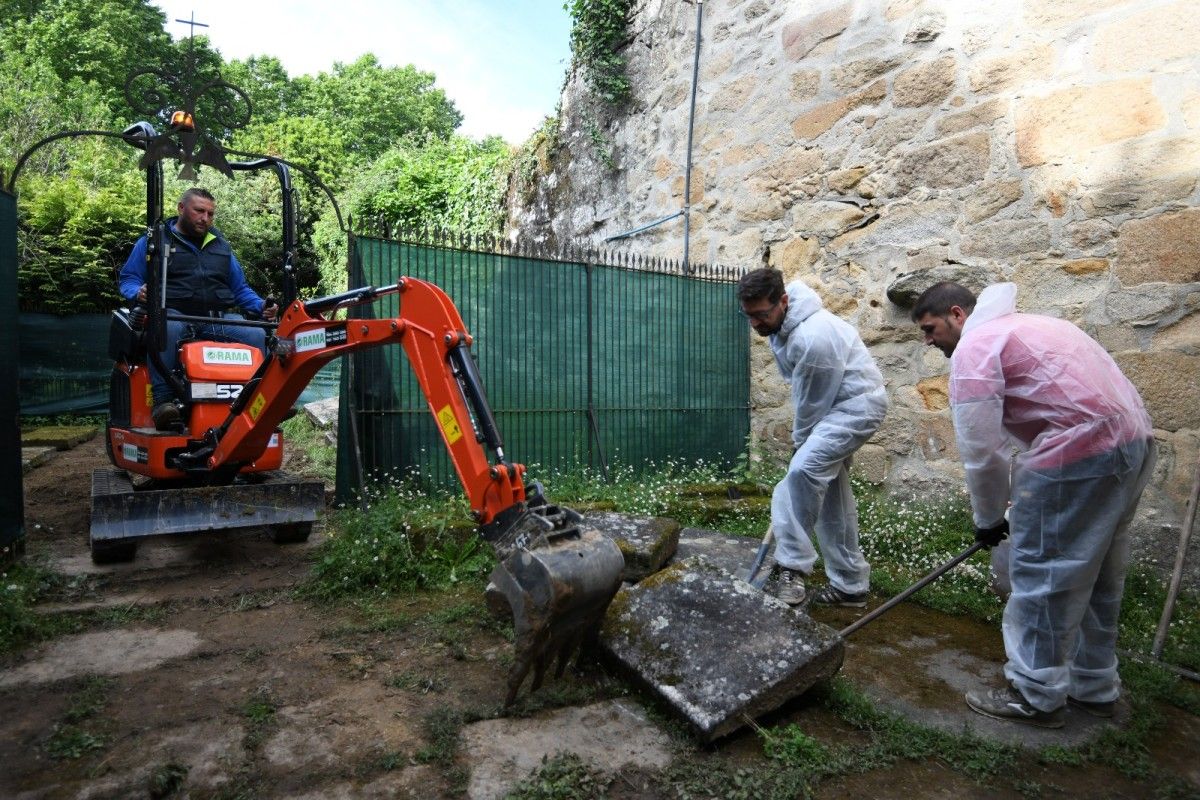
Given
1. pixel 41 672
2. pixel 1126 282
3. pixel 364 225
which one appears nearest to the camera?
pixel 41 672

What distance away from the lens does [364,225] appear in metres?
5.66

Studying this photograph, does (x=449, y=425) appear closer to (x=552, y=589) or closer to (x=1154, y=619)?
(x=552, y=589)

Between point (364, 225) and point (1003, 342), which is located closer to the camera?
point (1003, 342)

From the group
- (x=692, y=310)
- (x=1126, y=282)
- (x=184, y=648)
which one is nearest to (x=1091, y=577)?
(x=1126, y=282)

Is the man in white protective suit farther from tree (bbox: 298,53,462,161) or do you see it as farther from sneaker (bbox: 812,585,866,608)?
tree (bbox: 298,53,462,161)

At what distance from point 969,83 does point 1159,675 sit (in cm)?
447

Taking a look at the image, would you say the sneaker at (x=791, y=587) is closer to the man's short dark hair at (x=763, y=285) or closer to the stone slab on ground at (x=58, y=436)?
the man's short dark hair at (x=763, y=285)

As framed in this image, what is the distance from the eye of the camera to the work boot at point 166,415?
→ 177 inches

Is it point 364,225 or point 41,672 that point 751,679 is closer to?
point 41,672

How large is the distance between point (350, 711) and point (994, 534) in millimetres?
2752

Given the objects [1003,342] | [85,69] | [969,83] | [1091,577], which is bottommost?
[1091,577]

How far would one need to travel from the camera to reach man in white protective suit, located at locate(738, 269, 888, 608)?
3955 millimetres

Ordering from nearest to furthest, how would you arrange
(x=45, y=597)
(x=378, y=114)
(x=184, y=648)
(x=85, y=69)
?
(x=184, y=648), (x=45, y=597), (x=85, y=69), (x=378, y=114)

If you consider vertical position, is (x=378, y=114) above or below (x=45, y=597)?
above
